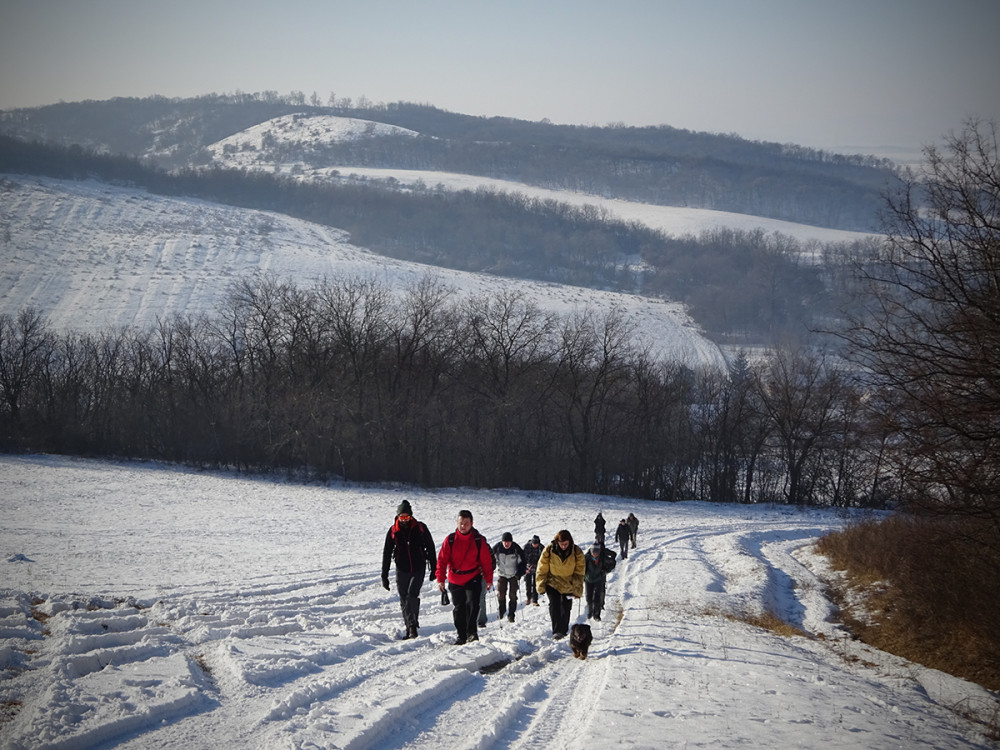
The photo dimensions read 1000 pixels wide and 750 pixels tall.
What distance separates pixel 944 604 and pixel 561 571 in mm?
9227

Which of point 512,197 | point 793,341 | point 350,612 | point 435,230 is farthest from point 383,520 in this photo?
point 512,197

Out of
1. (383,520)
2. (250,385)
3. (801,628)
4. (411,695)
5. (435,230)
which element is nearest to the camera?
(411,695)

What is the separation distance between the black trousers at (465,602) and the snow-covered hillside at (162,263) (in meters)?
67.8

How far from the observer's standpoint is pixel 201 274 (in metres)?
85.8

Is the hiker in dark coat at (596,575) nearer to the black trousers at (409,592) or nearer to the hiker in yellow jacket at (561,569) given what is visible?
the hiker in yellow jacket at (561,569)

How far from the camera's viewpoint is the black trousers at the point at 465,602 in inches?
420

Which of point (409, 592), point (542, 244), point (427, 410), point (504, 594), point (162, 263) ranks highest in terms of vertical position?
point (542, 244)

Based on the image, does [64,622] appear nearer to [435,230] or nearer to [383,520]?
[383,520]

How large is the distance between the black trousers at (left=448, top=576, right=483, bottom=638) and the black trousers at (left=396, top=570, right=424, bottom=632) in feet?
1.81

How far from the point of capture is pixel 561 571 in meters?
11.1

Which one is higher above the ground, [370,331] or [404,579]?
[370,331]

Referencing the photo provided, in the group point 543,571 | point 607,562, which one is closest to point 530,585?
point 607,562

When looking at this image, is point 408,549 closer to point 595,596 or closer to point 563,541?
point 563,541

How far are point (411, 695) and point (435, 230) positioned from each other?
139 meters
